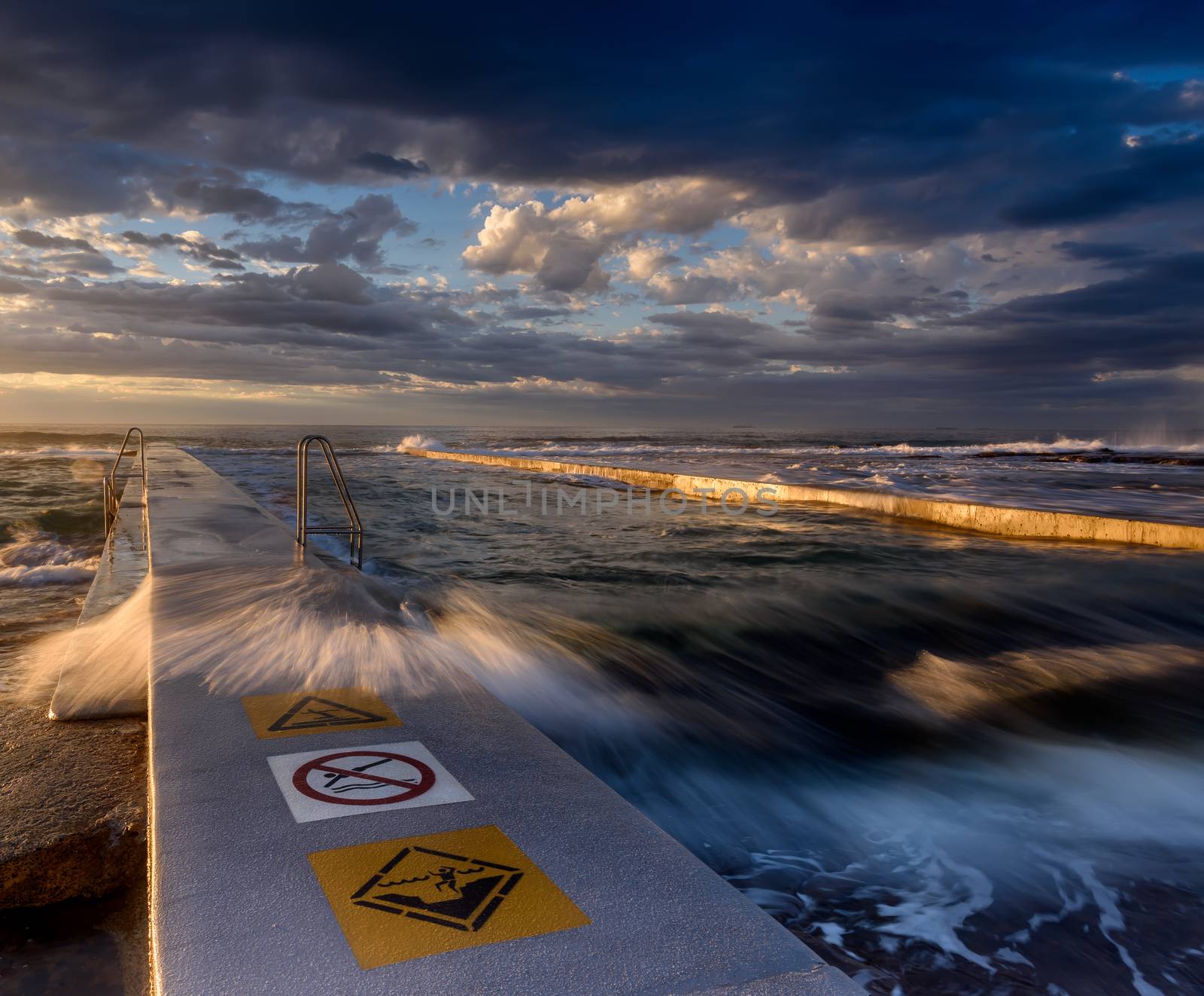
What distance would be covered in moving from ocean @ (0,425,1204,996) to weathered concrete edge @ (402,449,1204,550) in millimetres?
358

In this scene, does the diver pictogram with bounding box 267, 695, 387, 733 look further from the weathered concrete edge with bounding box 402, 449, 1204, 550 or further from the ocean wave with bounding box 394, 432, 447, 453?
the ocean wave with bounding box 394, 432, 447, 453

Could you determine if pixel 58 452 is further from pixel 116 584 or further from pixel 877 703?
pixel 877 703

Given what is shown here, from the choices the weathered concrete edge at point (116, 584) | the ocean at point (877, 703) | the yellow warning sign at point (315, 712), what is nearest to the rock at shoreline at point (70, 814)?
the weathered concrete edge at point (116, 584)

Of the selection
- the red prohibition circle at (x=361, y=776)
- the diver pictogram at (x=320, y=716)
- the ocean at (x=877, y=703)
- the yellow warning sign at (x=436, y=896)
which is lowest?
the ocean at (x=877, y=703)

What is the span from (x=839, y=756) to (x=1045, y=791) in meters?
0.88

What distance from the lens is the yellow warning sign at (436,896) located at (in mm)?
1393

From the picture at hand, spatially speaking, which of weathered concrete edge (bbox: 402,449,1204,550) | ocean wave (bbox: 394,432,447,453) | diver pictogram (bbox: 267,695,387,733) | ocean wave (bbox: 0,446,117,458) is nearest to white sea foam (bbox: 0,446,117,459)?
ocean wave (bbox: 0,446,117,458)

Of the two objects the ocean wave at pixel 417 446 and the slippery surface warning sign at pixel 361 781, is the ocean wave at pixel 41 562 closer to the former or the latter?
the slippery surface warning sign at pixel 361 781

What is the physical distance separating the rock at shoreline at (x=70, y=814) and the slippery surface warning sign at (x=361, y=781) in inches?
16.2

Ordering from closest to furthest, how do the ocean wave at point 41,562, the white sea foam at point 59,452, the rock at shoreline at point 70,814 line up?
the rock at shoreline at point 70,814, the ocean wave at point 41,562, the white sea foam at point 59,452

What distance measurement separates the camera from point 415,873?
1593mm

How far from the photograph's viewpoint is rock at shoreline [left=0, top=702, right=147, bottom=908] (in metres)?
1.87

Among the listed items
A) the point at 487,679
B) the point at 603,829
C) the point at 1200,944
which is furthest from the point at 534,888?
the point at 487,679

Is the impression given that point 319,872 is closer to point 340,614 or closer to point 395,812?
point 395,812
